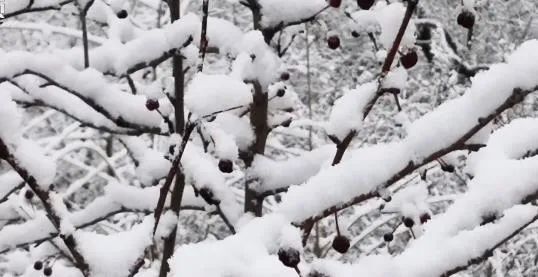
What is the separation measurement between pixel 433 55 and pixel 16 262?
4.63 meters

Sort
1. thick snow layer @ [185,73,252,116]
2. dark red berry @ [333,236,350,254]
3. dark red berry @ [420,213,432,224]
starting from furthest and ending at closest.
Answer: dark red berry @ [420,213,432,224], dark red berry @ [333,236,350,254], thick snow layer @ [185,73,252,116]

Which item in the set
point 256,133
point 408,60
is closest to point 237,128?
point 256,133

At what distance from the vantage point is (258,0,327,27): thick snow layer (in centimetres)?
Result: 166

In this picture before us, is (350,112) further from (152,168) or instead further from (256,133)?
(152,168)

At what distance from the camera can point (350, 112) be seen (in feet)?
3.57

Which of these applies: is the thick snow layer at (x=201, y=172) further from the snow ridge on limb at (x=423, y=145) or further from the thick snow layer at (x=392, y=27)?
the snow ridge on limb at (x=423, y=145)

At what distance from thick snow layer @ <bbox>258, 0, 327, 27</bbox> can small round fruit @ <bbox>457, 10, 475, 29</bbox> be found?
1.66 ft

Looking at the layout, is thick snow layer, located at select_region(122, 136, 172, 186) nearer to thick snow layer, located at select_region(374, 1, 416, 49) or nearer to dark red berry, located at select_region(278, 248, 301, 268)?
thick snow layer, located at select_region(374, 1, 416, 49)

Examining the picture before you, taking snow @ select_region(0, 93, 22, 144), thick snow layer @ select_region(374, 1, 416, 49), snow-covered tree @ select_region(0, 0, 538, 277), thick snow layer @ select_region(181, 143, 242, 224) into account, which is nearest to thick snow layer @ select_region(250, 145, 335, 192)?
snow-covered tree @ select_region(0, 0, 538, 277)

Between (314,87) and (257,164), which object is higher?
(257,164)

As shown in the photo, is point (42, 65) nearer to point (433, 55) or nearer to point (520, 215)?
point (520, 215)

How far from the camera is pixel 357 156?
973 millimetres

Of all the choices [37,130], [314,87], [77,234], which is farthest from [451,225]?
[37,130]

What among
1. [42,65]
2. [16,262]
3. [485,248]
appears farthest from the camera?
[16,262]
